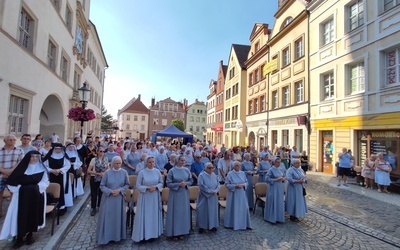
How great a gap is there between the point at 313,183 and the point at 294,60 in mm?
11052

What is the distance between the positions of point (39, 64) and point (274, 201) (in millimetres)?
12098

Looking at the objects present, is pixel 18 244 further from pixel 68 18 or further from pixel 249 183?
pixel 68 18

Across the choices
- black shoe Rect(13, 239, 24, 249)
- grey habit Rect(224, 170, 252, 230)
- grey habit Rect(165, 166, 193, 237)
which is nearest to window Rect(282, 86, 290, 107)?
grey habit Rect(224, 170, 252, 230)

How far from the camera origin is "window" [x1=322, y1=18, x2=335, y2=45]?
50.1 feet

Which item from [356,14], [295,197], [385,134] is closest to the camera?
[295,197]

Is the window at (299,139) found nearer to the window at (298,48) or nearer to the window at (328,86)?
the window at (328,86)

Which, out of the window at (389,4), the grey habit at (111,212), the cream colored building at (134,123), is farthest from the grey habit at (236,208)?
the cream colored building at (134,123)

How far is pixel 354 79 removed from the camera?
Answer: 13.5 meters

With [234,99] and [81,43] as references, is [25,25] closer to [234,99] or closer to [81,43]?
[81,43]

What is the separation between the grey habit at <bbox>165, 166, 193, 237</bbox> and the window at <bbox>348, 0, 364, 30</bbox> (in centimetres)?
1379

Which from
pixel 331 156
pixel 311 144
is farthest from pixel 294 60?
pixel 331 156

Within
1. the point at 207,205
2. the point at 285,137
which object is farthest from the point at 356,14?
the point at 207,205

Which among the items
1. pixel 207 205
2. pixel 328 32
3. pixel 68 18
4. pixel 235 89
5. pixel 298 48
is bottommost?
pixel 207 205

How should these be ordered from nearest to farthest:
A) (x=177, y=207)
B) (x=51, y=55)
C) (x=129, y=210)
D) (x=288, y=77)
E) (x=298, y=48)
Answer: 1. (x=177, y=207)
2. (x=129, y=210)
3. (x=51, y=55)
4. (x=298, y=48)
5. (x=288, y=77)
